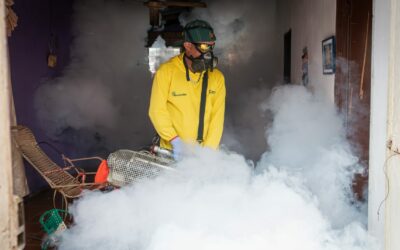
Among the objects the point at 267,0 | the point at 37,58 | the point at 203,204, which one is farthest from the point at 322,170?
the point at 267,0

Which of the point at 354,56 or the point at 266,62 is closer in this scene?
the point at 354,56

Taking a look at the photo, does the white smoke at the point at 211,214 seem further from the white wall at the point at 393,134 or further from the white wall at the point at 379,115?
the white wall at the point at 393,134

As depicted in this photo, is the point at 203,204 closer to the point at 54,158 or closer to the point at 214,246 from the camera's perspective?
the point at 214,246

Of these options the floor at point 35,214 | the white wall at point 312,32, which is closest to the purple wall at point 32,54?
the floor at point 35,214

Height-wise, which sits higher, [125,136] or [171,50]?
[171,50]

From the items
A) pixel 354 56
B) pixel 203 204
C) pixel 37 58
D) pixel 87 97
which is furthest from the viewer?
pixel 87 97

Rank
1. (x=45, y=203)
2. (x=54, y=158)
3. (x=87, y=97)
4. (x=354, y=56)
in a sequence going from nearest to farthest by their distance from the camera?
(x=354, y=56) → (x=45, y=203) → (x=54, y=158) → (x=87, y=97)

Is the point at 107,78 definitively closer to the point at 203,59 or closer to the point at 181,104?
the point at 181,104

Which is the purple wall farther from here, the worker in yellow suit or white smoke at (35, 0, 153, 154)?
the worker in yellow suit

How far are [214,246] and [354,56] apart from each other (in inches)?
84.4

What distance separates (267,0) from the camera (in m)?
8.25

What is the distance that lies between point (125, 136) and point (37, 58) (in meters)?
2.57

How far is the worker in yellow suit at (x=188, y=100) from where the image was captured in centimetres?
374

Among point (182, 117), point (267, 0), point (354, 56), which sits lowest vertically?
point (182, 117)
